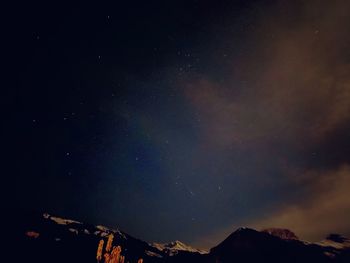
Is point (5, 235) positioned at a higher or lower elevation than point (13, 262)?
higher

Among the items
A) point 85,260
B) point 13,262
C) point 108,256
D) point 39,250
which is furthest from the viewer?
point 85,260

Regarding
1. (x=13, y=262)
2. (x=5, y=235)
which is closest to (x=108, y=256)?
(x=13, y=262)

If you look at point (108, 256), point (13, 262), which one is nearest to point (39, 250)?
point (13, 262)

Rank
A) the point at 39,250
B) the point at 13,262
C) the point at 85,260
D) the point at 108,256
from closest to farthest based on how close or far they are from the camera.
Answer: the point at 108,256, the point at 13,262, the point at 39,250, the point at 85,260

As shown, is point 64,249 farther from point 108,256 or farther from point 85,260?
point 108,256

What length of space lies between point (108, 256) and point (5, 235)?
12201cm

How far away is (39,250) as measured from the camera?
177 m

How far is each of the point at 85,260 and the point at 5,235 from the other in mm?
51386

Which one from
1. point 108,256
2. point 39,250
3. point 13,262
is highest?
point 39,250

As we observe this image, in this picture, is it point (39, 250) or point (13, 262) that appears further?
point (39, 250)

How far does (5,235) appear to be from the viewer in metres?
182

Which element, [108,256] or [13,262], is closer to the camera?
[108,256]

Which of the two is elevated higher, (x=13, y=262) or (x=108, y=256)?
(x=13, y=262)

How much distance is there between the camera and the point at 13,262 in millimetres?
153375
